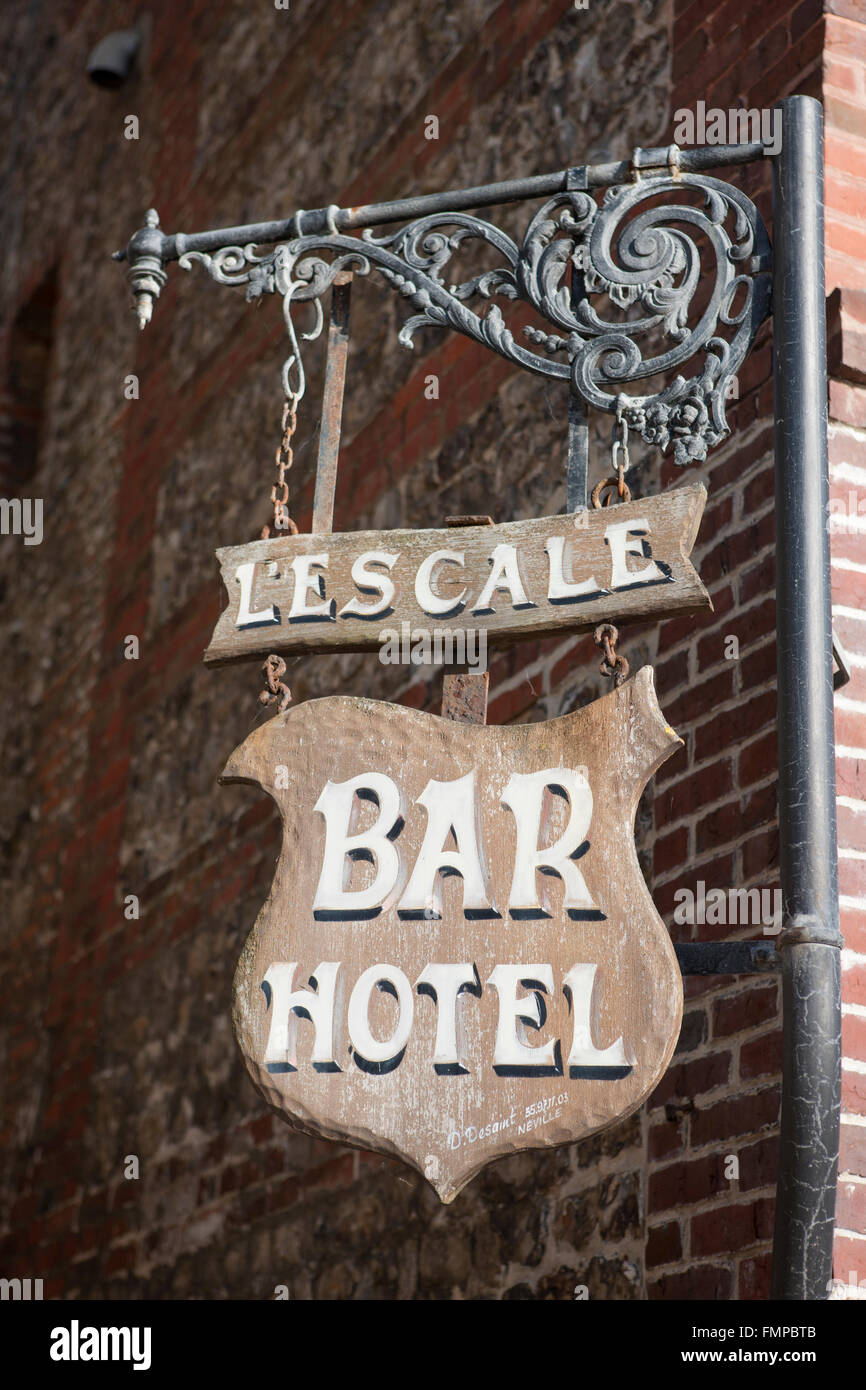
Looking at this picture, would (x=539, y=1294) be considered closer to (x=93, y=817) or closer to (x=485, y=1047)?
(x=485, y=1047)

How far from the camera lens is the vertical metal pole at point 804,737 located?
89.9 inches

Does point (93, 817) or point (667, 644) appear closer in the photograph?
point (667, 644)

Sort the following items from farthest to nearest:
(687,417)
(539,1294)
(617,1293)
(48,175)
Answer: (48,175) → (539,1294) → (617,1293) → (687,417)

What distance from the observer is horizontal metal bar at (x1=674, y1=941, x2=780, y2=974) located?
94.1 inches

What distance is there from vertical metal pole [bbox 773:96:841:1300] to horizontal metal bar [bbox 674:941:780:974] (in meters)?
0.05

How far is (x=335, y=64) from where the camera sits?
19.2ft

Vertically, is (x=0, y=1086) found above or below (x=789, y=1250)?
above

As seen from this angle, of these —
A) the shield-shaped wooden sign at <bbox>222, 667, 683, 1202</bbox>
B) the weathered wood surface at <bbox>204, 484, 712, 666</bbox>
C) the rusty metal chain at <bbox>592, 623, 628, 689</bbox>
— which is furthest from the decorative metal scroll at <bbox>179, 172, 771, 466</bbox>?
the shield-shaped wooden sign at <bbox>222, 667, 683, 1202</bbox>

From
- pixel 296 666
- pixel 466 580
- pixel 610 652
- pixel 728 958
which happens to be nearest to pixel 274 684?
pixel 466 580

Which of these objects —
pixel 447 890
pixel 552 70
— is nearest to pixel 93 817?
pixel 552 70

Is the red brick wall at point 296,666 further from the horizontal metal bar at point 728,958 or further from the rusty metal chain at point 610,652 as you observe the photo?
the rusty metal chain at point 610,652

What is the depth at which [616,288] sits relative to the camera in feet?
8.95

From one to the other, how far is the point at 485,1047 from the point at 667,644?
1349mm

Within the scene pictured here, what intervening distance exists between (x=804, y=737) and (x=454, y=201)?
109 centimetres
